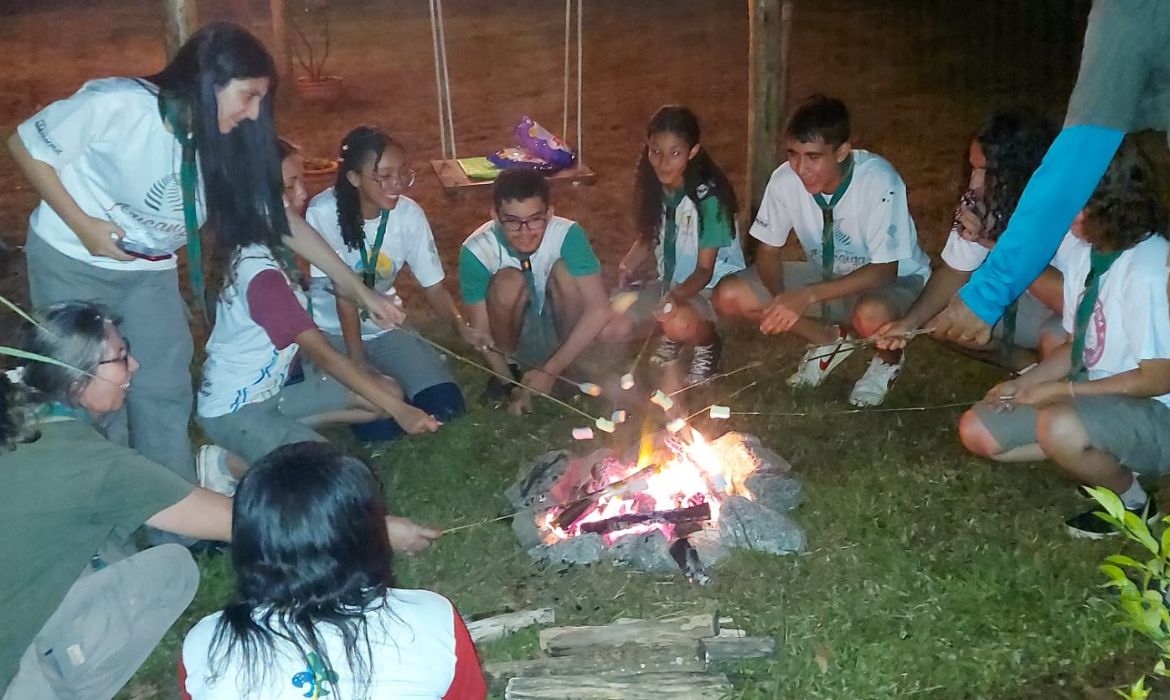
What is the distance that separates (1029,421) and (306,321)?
9.06ft

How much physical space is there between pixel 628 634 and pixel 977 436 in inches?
67.8

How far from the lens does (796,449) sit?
4.86 meters

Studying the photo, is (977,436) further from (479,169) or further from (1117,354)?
(479,169)

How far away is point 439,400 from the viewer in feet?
16.7

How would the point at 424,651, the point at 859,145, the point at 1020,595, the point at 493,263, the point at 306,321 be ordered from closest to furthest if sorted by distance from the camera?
the point at 424,651, the point at 1020,595, the point at 306,321, the point at 493,263, the point at 859,145

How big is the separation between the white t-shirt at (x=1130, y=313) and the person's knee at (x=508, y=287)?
7.85ft

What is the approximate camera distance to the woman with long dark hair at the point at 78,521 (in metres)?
2.76

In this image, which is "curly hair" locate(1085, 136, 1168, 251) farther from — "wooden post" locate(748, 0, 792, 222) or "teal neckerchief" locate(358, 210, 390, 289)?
"teal neckerchief" locate(358, 210, 390, 289)

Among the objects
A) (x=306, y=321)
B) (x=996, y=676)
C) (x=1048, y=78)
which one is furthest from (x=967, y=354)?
(x=1048, y=78)

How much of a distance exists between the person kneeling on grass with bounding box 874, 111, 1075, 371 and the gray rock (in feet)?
3.18

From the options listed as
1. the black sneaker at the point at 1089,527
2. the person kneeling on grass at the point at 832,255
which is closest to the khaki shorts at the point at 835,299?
the person kneeling on grass at the point at 832,255

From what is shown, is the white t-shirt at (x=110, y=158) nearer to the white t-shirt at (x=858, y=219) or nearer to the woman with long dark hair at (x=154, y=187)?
the woman with long dark hair at (x=154, y=187)

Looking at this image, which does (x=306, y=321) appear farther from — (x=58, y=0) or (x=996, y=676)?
(x=58, y=0)

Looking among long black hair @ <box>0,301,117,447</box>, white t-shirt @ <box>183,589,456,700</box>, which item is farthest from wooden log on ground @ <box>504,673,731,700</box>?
long black hair @ <box>0,301,117,447</box>
